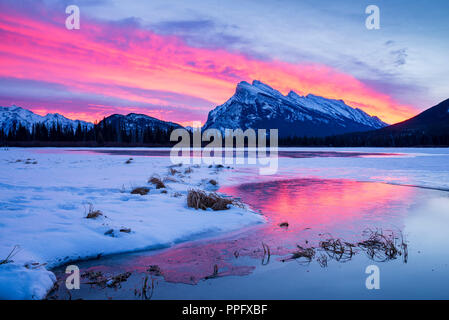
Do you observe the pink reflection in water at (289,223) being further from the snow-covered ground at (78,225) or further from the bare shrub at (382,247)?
the snow-covered ground at (78,225)

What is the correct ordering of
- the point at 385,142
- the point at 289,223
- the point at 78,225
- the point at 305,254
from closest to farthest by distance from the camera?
1. the point at 305,254
2. the point at 78,225
3. the point at 289,223
4. the point at 385,142

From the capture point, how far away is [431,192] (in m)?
15.0

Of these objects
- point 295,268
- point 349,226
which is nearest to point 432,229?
point 349,226

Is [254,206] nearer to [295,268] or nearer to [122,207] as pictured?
[122,207]

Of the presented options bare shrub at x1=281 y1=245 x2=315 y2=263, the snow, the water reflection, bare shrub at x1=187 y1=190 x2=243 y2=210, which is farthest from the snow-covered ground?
bare shrub at x1=281 y1=245 x2=315 y2=263

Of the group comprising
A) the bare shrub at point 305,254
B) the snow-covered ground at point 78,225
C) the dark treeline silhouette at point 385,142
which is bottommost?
the bare shrub at point 305,254

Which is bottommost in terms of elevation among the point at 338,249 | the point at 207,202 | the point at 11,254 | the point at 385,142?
the point at 338,249

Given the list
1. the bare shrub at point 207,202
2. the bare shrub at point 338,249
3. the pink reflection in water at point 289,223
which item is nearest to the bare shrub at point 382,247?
the bare shrub at point 338,249

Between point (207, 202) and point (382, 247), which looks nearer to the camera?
point (382, 247)

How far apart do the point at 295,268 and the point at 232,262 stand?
1.31 metres

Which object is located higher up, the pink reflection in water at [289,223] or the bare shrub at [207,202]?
the bare shrub at [207,202]

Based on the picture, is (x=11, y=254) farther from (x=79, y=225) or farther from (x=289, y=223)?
(x=289, y=223)

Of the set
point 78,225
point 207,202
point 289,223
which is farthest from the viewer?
point 207,202

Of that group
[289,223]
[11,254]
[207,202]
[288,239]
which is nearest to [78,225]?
[11,254]
